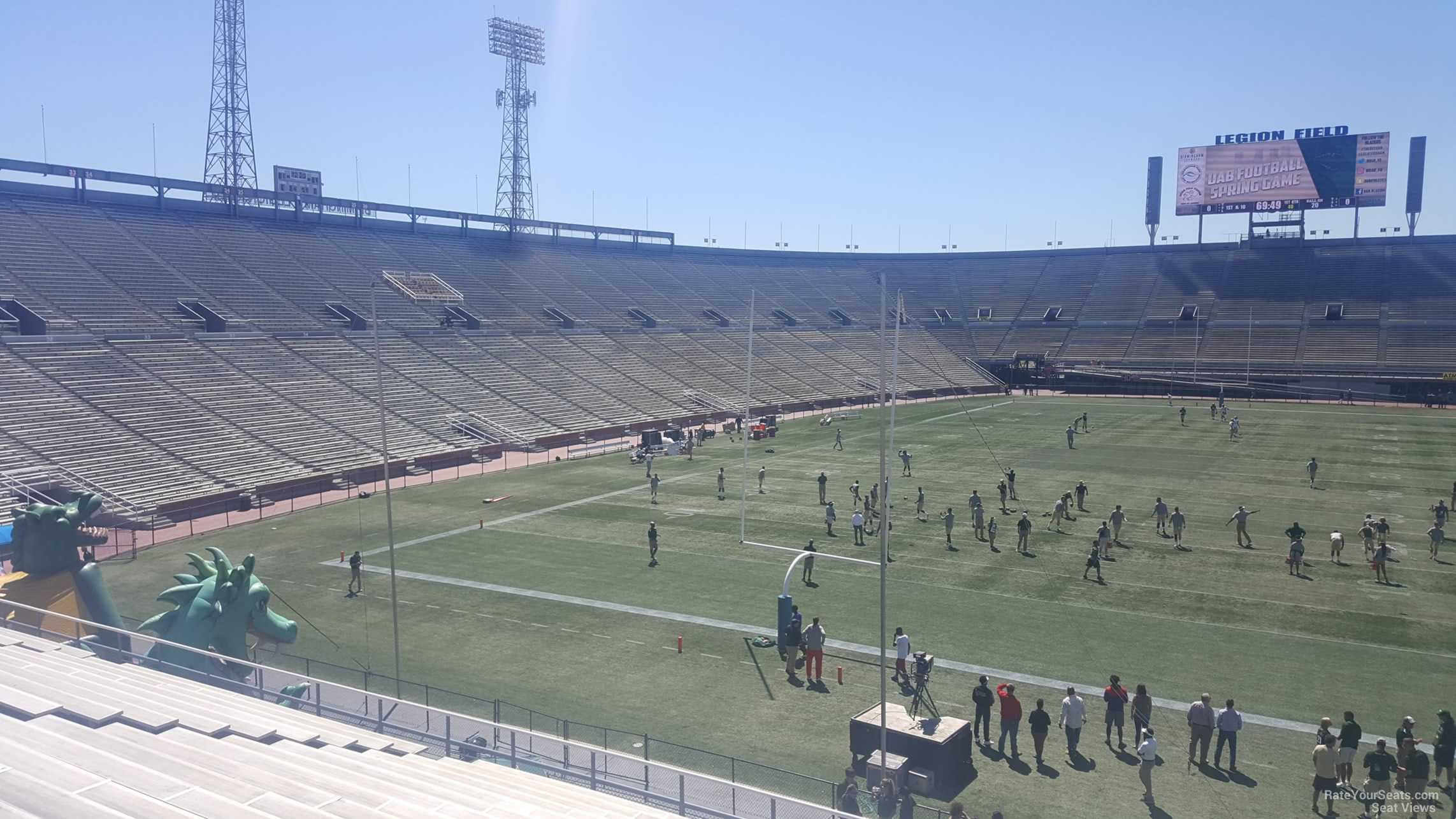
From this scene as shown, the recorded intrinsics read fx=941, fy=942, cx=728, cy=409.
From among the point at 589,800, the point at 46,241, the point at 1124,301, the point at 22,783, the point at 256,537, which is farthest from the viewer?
the point at 1124,301

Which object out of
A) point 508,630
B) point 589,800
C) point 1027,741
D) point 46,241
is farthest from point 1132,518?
point 46,241

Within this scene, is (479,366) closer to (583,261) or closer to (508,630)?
(583,261)

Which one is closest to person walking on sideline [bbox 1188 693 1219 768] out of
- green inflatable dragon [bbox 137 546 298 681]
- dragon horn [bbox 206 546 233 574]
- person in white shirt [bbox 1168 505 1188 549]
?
person in white shirt [bbox 1168 505 1188 549]

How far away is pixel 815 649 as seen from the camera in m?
16.2

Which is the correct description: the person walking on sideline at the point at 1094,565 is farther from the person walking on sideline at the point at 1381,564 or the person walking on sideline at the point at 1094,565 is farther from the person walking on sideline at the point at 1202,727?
the person walking on sideline at the point at 1202,727

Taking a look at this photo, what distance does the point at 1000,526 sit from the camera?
2817 centimetres

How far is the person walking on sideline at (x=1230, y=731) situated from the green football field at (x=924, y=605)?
19 centimetres

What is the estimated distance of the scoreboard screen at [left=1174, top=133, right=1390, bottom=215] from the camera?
75.5 metres

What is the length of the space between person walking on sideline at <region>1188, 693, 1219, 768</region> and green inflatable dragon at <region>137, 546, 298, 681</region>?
44.4 feet

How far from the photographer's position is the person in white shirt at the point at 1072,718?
13312 mm

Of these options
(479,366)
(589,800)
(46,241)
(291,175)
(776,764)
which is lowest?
(776,764)

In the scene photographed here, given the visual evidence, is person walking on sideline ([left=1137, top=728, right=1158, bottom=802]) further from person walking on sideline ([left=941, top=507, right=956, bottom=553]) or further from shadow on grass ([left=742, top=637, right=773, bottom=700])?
person walking on sideline ([left=941, top=507, right=956, bottom=553])

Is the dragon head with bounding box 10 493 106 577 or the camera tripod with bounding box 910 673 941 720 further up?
the dragon head with bounding box 10 493 106 577

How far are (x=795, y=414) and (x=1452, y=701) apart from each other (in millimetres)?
46436
